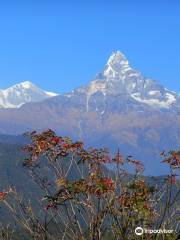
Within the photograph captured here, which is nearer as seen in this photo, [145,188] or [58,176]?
[145,188]

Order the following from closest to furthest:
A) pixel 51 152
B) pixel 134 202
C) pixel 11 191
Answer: pixel 134 202, pixel 11 191, pixel 51 152

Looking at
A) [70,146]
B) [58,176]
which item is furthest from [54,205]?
[70,146]

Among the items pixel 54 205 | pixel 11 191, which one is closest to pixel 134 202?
pixel 54 205

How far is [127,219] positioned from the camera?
45.7 feet

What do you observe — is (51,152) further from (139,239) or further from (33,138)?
(139,239)

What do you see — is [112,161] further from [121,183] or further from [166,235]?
[166,235]

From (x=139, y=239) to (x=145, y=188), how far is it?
133 cm

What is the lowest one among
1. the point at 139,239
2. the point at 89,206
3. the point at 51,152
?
the point at 139,239

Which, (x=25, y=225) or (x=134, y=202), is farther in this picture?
(x=25, y=225)

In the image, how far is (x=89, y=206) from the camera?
14172 millimetres

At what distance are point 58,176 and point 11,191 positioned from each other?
145 centimetres

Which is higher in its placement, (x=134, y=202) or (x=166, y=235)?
(x=134, y=202)

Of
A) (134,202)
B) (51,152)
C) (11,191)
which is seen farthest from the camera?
(51,152)

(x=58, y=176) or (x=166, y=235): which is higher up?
(x=58, y=176)
